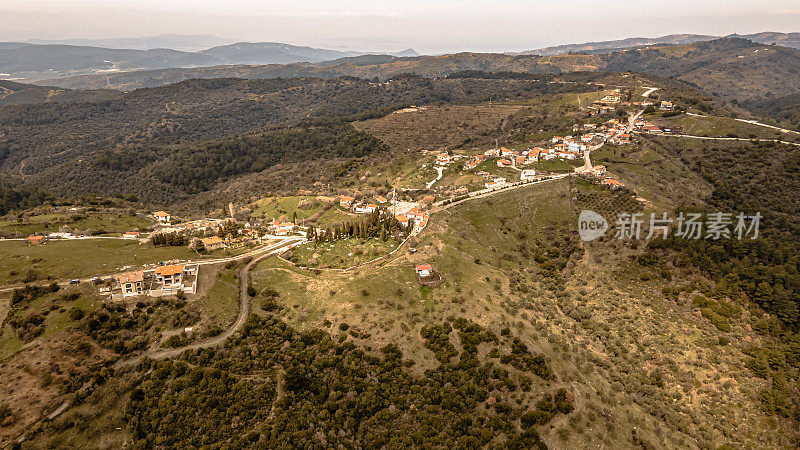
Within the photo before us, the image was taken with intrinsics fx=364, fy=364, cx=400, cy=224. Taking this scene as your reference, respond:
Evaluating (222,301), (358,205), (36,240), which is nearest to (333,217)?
(358,205)

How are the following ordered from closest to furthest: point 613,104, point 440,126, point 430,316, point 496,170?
point 430,316, point 496,170, point 613,104, point 440,126

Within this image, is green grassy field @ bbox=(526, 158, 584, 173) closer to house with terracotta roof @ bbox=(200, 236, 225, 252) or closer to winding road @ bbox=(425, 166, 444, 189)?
winding road @ bbox=(425, 166, 444, 189)

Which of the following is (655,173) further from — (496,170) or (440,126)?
(440,126)

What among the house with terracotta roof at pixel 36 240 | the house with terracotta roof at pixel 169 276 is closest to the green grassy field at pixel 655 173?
the house with terracotta roof at pixel 169 276

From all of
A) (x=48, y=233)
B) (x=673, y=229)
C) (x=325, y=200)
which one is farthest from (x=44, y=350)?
(x=673, y=229)

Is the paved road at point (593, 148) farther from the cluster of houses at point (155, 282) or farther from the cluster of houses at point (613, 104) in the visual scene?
the cluster of houses at point (155, 282)
